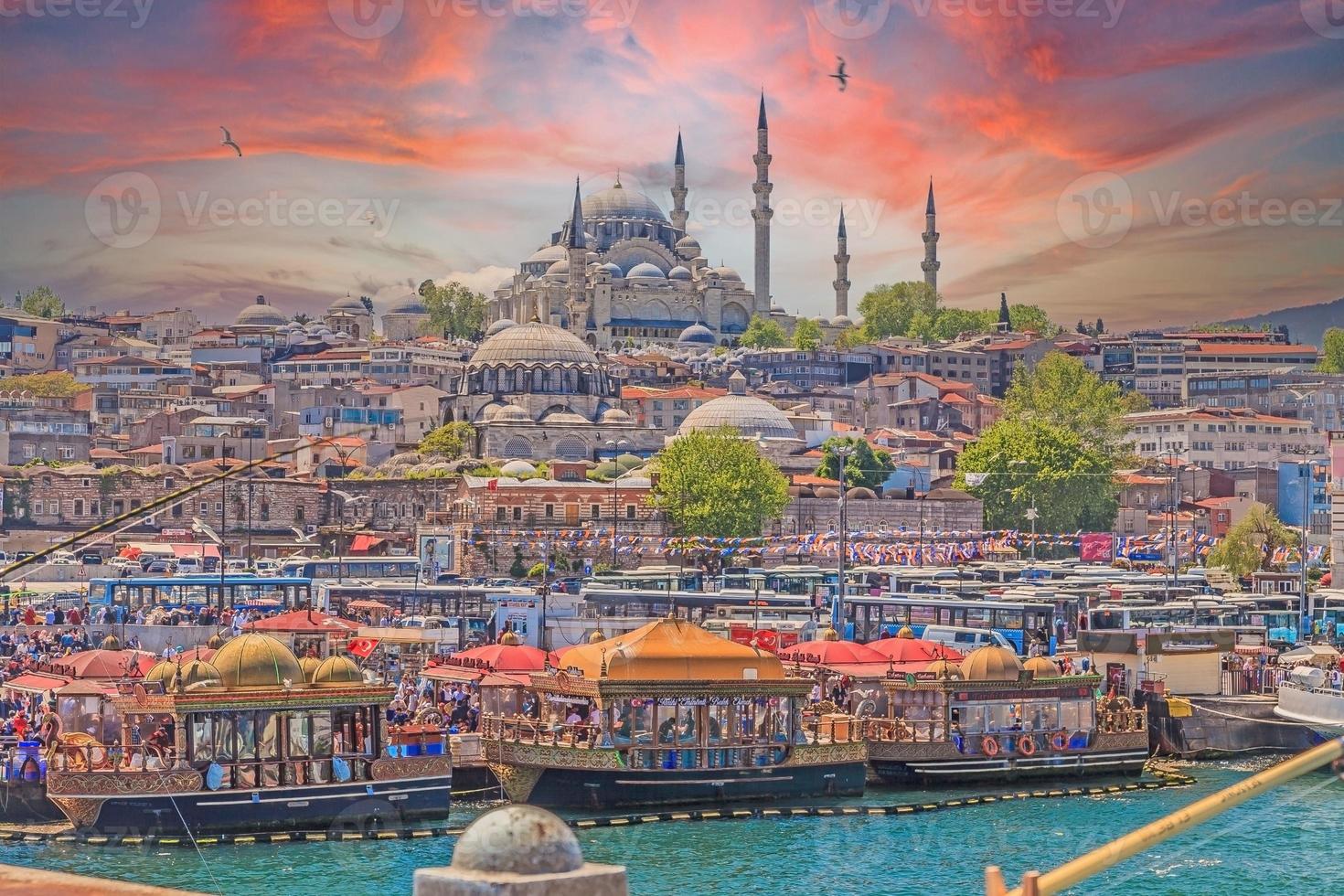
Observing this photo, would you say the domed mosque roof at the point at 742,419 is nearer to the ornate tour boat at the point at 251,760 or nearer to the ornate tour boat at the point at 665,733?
the ornate tour boat at the point at 665,733

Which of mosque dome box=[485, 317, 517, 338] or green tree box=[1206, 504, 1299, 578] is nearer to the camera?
green tree box=[1206, 504, 1299, 578]

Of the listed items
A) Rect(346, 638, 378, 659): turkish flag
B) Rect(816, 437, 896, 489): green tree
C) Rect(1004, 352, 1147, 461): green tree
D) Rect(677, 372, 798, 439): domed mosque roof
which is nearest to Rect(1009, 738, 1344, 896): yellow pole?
Rect(346, 638, 378, 659): turkish flag

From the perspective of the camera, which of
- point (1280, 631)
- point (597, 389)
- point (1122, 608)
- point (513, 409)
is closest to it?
point (1122, 608)

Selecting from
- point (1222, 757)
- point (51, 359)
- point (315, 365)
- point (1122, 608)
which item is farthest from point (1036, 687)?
point (51, 359)

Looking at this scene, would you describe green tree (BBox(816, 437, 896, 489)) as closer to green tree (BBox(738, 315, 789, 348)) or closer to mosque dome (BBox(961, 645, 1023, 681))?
green tree (BBox(738, 315, 789, 348))

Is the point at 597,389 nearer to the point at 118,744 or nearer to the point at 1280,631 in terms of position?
the point at 1280,631
